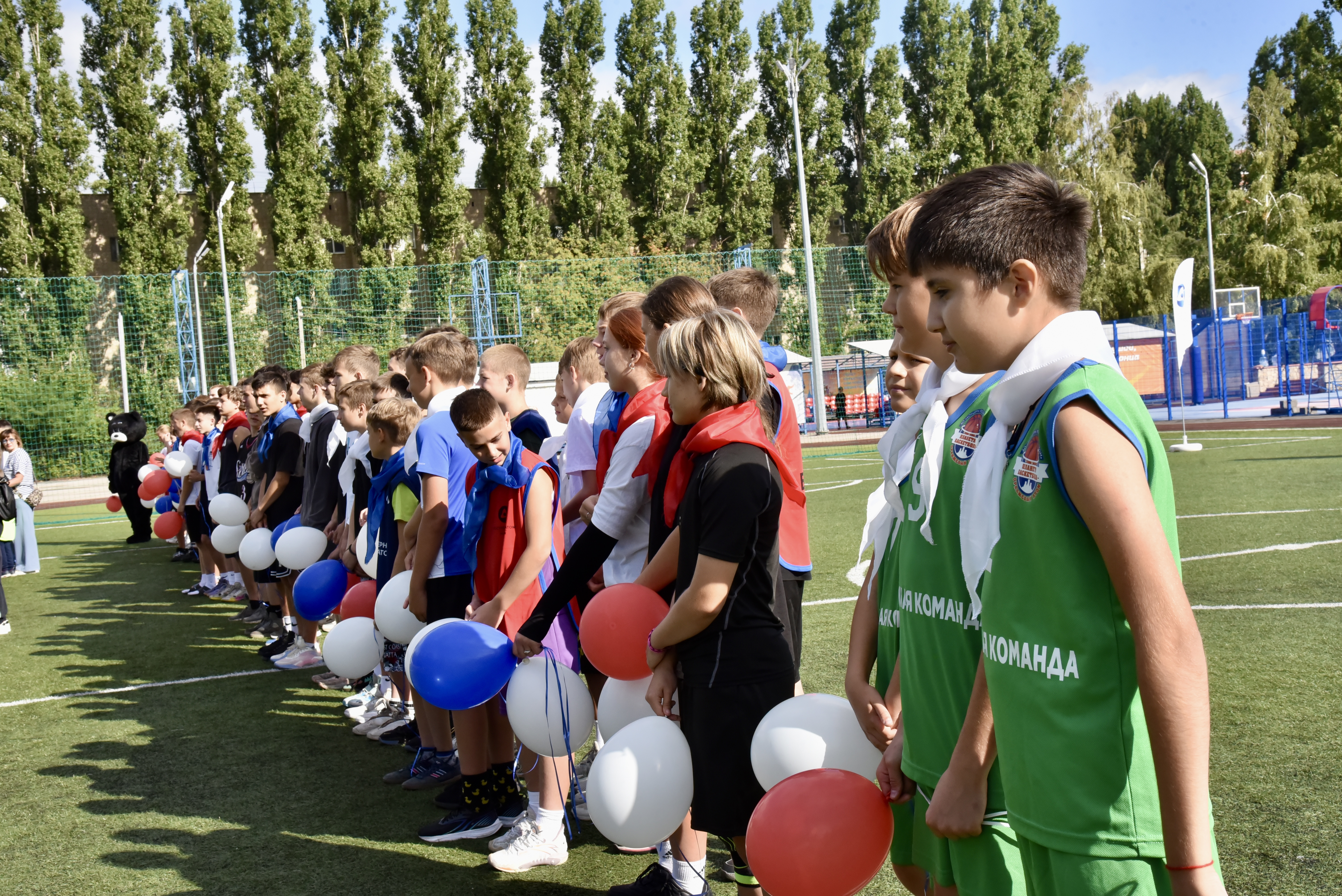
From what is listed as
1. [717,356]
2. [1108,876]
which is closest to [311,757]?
[717,356]

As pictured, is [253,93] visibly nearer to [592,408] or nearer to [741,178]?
[741,178]

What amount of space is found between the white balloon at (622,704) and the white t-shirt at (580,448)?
1.22 metres

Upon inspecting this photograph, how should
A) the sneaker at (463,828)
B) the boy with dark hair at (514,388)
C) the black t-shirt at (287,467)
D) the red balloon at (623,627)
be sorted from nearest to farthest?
the red balloon at (623,627) → the sneaker at (463,828) → the boy with dark hair at (514,388) → the black t-shirt at (287,467)

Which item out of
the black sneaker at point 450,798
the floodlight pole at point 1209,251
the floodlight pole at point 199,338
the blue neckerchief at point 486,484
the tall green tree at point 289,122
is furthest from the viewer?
the tall green tree at point 289,122

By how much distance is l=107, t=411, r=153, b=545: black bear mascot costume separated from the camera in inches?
602

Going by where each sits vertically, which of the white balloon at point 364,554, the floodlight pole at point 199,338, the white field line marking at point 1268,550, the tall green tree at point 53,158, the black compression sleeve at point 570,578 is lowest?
the white field line marking at point 1268,550

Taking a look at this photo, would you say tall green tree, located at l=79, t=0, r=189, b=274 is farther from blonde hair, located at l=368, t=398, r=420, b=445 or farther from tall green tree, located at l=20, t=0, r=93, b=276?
blonde hair, located at l=368, t=398, r=420, b=445

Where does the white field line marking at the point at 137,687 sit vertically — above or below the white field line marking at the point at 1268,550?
below

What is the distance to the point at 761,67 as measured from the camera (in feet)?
156

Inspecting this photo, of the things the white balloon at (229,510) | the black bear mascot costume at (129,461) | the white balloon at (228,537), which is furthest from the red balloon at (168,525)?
the white balloon at (229,510)

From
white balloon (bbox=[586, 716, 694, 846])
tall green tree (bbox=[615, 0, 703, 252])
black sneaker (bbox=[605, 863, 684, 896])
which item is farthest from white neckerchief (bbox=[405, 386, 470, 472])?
tall green tree (bbox=[615, 0, 703, 252])

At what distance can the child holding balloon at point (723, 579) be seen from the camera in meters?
2.64

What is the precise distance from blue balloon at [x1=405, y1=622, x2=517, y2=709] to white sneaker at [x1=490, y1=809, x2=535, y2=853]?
0.70m

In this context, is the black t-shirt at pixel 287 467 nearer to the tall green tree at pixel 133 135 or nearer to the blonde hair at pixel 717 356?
the blonde hair at pixel 717 356
